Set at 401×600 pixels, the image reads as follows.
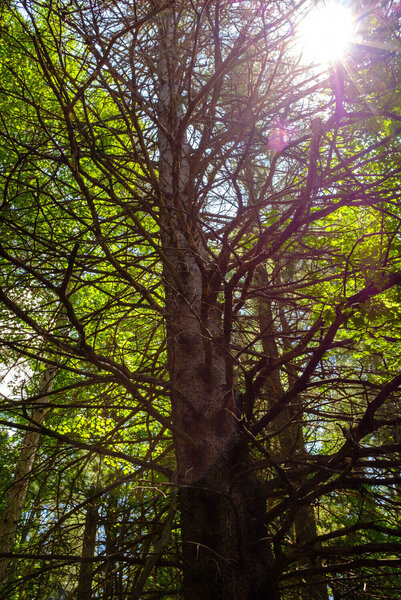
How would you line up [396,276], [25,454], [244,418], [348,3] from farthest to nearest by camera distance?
[25,454] → [348,3] → [244,418] → [396,276]

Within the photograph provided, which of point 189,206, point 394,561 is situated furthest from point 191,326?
point 394,561

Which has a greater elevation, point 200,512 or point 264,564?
point 200,512

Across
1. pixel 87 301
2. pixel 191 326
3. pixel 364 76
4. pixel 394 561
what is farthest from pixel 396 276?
pixel 87 301

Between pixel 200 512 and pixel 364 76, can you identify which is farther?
pixel 364 76

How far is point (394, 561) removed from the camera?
168cm

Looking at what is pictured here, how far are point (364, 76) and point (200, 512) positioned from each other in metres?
3.76

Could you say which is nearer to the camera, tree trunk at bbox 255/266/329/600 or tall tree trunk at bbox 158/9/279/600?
tall tree trunk at bbox 158/9/279/600

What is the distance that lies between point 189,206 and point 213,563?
2097mm

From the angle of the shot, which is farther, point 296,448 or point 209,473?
point 296,448

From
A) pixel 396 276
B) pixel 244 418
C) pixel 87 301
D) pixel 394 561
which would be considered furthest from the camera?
pixel 87 301

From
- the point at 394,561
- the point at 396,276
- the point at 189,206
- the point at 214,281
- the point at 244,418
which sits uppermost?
the point at 189,206

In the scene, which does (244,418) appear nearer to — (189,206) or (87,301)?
(189,206)

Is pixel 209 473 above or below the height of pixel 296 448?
below

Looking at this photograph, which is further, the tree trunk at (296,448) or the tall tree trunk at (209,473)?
the tree trunk at (296,448)
